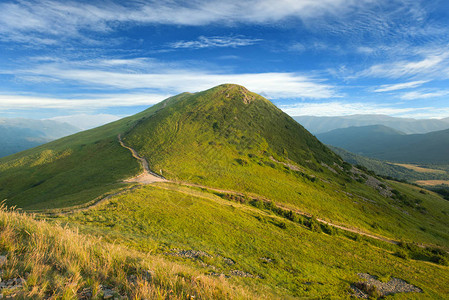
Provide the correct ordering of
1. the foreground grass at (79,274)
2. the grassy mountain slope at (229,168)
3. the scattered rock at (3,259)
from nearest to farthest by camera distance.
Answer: the foreground grass at (79,274), the scattered rock at (3,259), the grassy mountain slope at (229,168)

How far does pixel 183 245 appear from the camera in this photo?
19.1 m

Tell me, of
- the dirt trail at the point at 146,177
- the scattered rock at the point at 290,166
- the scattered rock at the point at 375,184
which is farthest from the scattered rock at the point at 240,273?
the scattered rock at the point at 375,184

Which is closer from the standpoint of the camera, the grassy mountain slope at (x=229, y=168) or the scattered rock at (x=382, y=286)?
the scattered rock at (x=382, y=286)

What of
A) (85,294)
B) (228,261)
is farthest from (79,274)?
(228,261)

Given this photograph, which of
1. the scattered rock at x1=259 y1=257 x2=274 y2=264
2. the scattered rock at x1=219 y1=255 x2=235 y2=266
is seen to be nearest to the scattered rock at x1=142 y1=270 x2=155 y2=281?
the scattered rock at x1=219 y1=255 x2=235 y2=266

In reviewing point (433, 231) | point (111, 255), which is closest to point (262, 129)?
point (433, 231)

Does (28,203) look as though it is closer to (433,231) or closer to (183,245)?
(183,245)

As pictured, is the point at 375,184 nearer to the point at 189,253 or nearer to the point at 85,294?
the point at 189,253

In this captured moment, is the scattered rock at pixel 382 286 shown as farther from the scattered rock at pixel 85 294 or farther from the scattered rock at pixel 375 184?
the scattered rock at pixel 375 184

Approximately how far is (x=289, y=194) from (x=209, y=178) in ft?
74.9

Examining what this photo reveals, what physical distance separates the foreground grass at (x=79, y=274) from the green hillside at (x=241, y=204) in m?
0.19

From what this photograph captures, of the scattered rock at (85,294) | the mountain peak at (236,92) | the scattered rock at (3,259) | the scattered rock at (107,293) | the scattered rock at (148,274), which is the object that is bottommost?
the scattered rock at (148,274)

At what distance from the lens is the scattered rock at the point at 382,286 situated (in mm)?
19664

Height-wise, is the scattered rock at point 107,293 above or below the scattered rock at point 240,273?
above
